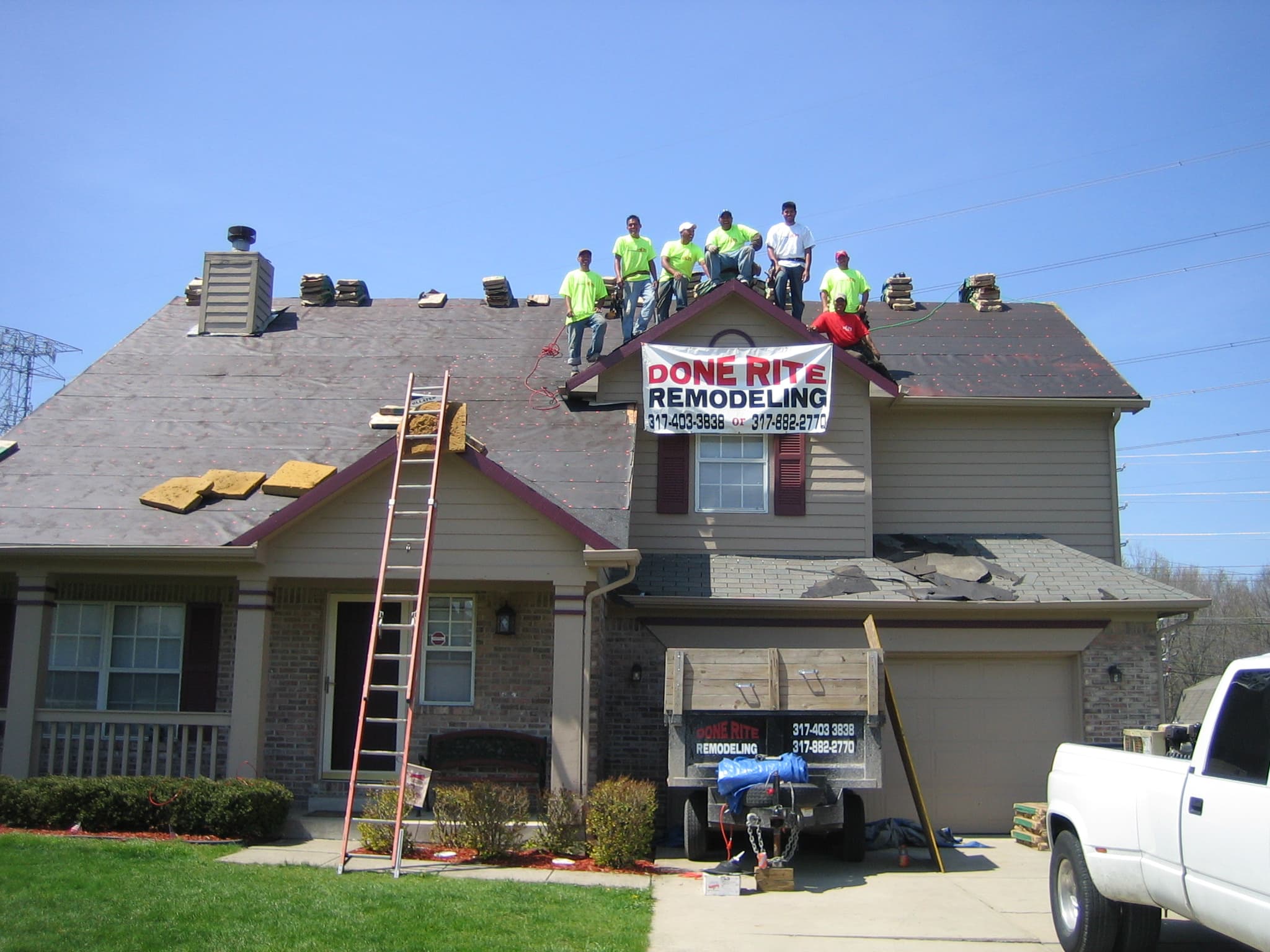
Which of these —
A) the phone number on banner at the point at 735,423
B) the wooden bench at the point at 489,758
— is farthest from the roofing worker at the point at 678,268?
the wooden bench at the point at 489,758

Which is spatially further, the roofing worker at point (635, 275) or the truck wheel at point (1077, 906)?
the roofing worker at point (635, 275)

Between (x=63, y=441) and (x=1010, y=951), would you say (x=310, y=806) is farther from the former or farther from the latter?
(x=1010, y=951)

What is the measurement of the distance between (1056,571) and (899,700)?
2.52 metres

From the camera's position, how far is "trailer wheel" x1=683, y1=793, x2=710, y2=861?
35.4ft

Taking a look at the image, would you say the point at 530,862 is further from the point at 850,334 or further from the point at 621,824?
the point at 850,334

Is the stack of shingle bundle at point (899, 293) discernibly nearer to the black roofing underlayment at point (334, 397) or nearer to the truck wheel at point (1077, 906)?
the black roofing underlayment at point (334, 397)

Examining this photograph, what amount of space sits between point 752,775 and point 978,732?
15.4ft

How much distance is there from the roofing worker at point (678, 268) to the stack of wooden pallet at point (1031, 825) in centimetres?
793

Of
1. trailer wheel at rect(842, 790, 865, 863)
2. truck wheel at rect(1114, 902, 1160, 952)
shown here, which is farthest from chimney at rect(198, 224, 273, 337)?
truck wheel at rect(1114, 902, 1160, 952)

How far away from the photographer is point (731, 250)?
654 inches

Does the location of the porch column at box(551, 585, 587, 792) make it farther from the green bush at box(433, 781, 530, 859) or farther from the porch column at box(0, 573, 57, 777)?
the porch column at box(0, 573, 57, 777)

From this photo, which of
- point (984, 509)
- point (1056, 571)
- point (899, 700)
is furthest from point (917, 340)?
point (899, 700)

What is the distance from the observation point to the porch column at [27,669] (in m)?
11.7

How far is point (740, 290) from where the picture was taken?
15062 millimetres
